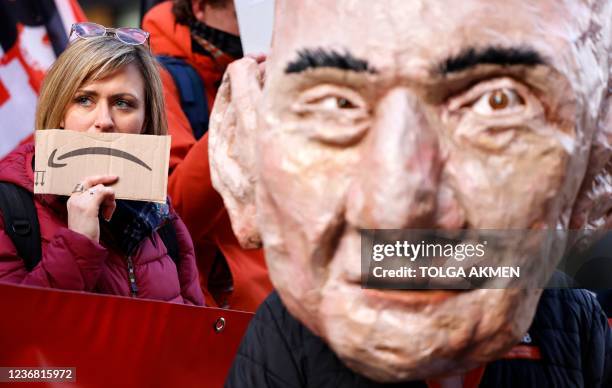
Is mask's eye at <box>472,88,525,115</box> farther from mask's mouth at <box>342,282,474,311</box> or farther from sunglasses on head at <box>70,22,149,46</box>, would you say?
sunglasses on head at <box>70,22,149,46</box>

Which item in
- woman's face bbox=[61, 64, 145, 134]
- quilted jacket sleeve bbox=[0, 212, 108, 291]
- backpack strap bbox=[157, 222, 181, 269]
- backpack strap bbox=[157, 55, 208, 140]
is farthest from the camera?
backpack strap bbox=[157, 55, 208, 140]

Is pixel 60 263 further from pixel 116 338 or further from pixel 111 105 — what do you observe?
pixel 111 105

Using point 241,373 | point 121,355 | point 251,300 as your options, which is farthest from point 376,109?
point 251,300

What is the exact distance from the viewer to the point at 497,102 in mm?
1469

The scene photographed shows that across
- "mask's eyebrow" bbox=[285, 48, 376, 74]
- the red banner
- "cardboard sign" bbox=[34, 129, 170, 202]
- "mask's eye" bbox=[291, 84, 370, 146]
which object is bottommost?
the red banner

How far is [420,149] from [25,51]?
92.7 inches

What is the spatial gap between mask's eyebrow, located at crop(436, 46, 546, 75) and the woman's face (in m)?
1.05

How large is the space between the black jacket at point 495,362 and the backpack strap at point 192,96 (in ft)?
3.40

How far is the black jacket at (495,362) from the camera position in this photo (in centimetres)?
175

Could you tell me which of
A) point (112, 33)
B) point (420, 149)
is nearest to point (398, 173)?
point (420, 149)

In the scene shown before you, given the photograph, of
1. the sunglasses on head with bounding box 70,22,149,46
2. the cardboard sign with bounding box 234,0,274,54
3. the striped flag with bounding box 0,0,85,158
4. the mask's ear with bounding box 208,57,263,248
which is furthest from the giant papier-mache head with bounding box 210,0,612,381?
the striped flag with bounding box 0,0,85,158

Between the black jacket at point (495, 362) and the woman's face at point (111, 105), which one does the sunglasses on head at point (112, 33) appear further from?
the black jacket at point (495, 362)

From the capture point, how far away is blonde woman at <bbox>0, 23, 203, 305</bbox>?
76.8 inches

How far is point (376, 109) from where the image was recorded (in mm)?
1485
